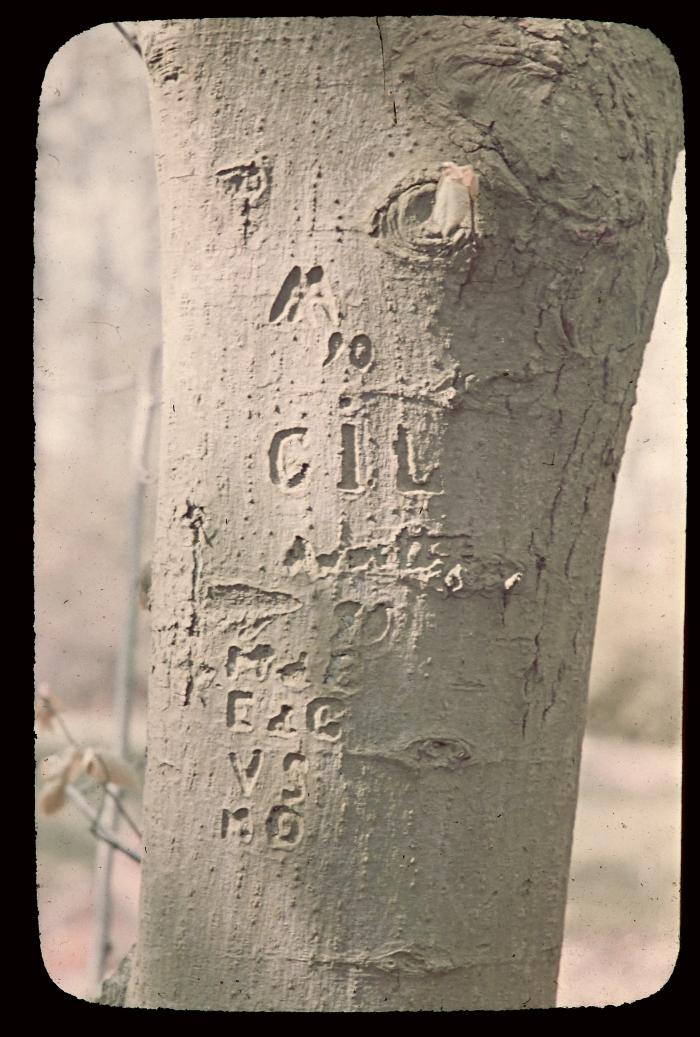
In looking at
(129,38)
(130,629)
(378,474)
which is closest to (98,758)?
(130,629)

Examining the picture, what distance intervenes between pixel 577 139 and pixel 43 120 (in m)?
0.61

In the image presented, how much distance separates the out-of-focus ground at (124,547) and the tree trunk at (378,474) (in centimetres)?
24

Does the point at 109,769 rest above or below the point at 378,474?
below

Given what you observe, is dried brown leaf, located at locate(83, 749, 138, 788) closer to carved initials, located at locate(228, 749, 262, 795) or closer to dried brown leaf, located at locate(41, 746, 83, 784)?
dried brown leaf, located at locate(41, 746, 83, 784)

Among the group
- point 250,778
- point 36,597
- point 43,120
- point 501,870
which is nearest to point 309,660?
point 250,778

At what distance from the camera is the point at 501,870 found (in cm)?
134

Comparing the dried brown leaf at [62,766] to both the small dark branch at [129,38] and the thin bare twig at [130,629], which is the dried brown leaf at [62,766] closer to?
the thin bare twig at [130,629]

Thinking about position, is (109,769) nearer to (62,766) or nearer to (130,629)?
(62,766)

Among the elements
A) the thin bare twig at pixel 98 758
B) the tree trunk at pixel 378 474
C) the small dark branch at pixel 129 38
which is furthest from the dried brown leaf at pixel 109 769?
the small dark branch at pixel 129 38

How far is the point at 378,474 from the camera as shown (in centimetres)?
129

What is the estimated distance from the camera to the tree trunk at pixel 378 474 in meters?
1.29

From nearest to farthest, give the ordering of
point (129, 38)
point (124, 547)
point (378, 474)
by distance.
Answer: point (378, 474) → point (129, 38) → point (124, 547)

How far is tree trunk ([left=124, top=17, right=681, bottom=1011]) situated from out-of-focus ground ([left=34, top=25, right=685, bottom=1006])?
0.24 meters

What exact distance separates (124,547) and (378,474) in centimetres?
44
